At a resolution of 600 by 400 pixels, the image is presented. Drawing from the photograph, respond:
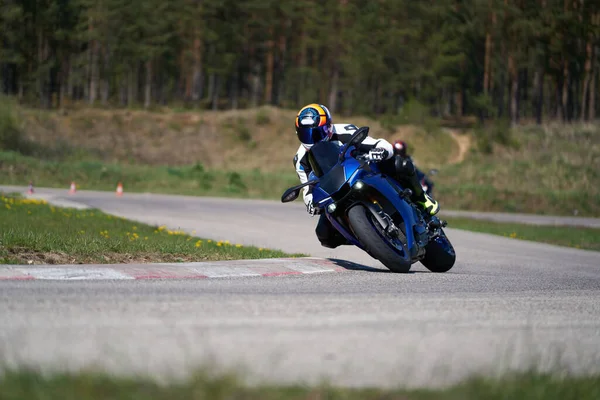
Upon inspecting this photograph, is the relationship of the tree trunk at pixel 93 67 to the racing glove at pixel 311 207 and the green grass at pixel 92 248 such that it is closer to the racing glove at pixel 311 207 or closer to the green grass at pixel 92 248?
the green grass at pixel 92 248

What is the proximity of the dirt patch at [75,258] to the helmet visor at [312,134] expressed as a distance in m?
2.63

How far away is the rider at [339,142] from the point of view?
10.5 m

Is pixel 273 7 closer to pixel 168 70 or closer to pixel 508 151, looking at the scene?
pixel 168 70

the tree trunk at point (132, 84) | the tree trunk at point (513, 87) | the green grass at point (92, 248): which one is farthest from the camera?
the tree trunk at point (132, 84)

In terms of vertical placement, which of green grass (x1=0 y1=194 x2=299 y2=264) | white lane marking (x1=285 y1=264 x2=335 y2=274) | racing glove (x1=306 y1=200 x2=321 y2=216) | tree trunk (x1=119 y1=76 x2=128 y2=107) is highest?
tree trunk (x1=119 y1=76 x2=128 y2=107)

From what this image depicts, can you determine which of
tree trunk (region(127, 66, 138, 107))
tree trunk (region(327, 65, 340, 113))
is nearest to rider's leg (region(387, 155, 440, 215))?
tree trunk (region(327, 65, 340, 113))

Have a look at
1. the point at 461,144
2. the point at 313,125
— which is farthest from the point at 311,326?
the point at 461,144

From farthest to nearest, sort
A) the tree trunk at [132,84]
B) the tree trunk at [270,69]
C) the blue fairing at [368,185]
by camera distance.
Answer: the tree trunk at [132,84], the tree trunk at [270,69], the blue fairing at [368,185]

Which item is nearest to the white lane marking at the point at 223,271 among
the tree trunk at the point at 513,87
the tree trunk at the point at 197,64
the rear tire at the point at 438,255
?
the rear tire at the point at 438,255

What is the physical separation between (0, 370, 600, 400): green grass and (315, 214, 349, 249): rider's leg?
255 inches

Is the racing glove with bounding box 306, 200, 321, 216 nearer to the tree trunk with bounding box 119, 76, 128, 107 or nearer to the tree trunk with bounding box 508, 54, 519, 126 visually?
the tree trunk with bounding box 508, 54, 519, 126

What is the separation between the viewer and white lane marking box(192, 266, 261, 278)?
31.9ft

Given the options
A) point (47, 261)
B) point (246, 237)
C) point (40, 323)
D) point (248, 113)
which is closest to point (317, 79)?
point (248, 113)

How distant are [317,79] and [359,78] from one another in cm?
506
